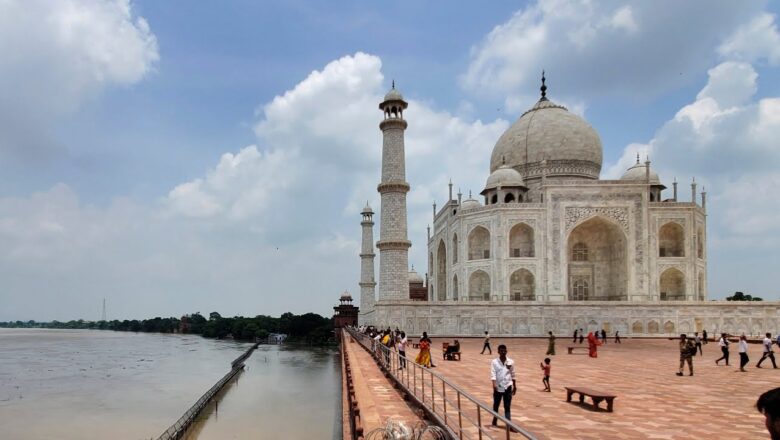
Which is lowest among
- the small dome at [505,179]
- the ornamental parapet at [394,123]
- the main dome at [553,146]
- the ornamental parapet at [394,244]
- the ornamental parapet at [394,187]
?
the ornamental parapet at [394,244]

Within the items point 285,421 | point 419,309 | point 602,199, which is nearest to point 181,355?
point 419,309

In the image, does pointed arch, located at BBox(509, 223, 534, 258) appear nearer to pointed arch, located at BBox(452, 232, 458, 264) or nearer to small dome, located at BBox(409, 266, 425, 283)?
pointed arch, located at BBox(452, 232, 458, 264)

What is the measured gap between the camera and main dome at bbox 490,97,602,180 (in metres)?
37.9

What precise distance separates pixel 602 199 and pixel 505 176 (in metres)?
6.05

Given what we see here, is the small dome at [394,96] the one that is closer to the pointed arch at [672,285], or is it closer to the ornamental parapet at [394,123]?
the ornamental parapet at [394,123]

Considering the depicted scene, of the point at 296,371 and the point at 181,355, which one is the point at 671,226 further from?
the point at 181,355

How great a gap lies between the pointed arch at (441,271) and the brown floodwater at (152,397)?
8.99 metres

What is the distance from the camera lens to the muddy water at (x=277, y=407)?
60.2 feet

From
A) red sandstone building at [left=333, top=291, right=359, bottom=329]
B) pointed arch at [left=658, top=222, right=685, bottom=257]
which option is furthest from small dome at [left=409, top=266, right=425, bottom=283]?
pointed arch at [left=658, top=222, right=685, bottom=257]

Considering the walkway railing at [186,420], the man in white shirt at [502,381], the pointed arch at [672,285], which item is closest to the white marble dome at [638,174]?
the pointed arch at [672,285]

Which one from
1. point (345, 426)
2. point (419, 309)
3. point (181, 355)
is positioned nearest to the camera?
point (345, 426)

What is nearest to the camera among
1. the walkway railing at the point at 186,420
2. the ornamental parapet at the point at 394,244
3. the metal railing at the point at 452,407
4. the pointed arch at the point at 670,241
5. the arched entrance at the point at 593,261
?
the metal railing at the point at 452,407

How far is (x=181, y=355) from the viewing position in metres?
49.6

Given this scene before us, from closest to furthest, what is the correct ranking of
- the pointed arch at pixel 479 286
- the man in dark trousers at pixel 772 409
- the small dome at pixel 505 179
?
the man in dark trousers at pixel 772 409 < the pointed arch at pixel 479 286 < the small dome at pixel 505 179
